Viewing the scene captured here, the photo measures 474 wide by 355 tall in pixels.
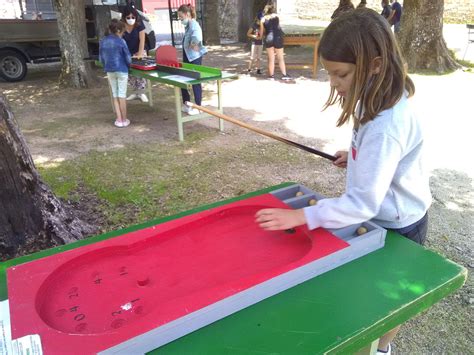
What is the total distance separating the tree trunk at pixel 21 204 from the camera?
2350 millimetres

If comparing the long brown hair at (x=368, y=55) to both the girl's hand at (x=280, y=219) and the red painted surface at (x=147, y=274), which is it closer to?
the girl's hand at (x=280, y=219)

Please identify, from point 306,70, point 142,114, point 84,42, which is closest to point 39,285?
point 142,114

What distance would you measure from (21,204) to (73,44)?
6068mm

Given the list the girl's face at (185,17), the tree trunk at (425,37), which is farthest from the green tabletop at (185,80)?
the tree trunk at (425,37)

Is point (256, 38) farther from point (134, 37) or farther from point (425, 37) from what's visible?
point (425, 37)

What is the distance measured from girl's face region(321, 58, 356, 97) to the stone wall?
18.1 meters

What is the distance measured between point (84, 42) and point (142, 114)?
10.3 ft

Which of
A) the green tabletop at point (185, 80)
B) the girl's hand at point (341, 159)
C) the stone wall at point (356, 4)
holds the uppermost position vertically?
the stone wall at point (356, 4)

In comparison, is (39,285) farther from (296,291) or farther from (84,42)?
(84,42)

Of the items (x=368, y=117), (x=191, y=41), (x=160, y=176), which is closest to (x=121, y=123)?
(x=191, y=41)

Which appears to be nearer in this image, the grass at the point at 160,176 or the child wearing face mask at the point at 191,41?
the grass at the point at 160,176

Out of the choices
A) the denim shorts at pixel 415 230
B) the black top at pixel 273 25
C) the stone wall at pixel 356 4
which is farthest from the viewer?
the stone wall at pixel 356 4

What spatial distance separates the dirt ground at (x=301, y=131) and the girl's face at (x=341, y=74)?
149 centimetres

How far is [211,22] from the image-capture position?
13672mm
